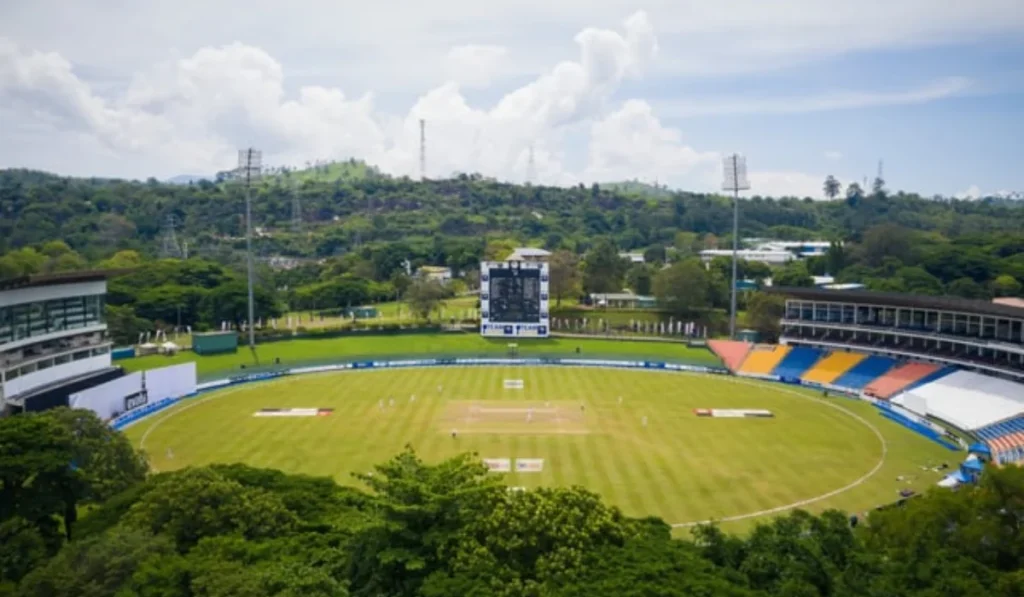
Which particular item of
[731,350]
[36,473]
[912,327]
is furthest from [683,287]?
[36,473]

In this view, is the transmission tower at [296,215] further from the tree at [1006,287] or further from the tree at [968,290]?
the tree at [1006,287]

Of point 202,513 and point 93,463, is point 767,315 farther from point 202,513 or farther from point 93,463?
point 202,513

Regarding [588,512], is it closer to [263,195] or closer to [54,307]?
[54,307]

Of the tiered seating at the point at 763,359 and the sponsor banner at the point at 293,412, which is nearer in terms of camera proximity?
the sponsor banner at the point at 293,412

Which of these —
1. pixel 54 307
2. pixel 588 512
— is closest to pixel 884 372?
pixel 588 512

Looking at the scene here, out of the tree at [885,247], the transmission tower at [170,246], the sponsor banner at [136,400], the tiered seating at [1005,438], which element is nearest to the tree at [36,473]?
the sponsor banner at [136,400]

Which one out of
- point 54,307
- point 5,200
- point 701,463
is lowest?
point 701,463
